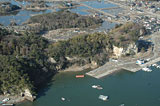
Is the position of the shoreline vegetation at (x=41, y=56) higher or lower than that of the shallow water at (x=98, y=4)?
lower

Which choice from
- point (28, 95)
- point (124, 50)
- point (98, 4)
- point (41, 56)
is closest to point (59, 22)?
point (124, 50)

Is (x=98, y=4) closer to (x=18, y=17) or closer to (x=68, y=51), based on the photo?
(x=18, y=17)

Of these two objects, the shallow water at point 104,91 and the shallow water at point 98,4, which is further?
the shallow water at point 98,4

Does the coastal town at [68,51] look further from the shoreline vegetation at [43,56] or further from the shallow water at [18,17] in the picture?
the shallow water at [18,17]

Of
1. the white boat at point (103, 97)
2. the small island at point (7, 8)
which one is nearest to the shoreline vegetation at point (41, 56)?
the white boat at point (103, 97)

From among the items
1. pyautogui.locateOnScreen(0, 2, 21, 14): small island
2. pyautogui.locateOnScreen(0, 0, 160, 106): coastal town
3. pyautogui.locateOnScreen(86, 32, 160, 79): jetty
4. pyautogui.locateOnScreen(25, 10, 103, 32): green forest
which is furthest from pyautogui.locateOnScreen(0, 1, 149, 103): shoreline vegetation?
pyautogui.locateOnScreen(0, 2, 21, 14): small island

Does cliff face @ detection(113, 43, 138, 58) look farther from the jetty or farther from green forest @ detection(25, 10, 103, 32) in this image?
green forest @ detection(25, 10, 103, 32)
